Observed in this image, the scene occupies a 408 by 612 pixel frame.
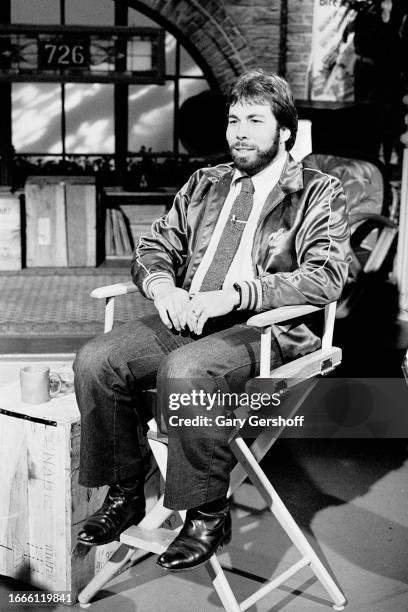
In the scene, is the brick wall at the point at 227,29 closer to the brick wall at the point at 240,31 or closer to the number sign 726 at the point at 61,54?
the brick wall at the point at 240,31

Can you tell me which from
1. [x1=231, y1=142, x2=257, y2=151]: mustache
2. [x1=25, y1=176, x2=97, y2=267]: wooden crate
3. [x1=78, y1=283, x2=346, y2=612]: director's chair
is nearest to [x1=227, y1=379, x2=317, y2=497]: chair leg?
[x1=78, y1=283, x2=346, y2=612]: director's chair

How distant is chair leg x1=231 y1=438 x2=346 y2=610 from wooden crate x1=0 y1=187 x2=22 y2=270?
4.69 m

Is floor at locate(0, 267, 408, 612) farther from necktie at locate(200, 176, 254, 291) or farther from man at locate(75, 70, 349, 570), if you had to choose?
necktie at locate(200, 176, 254, 291)

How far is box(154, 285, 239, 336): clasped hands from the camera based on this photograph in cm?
256

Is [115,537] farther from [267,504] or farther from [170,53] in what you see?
[170,53]

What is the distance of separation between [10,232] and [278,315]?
4847 millimetres

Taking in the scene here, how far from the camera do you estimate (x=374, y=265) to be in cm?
531

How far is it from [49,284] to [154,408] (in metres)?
4.14

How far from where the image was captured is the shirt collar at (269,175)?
2.82 metres

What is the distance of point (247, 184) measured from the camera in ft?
9.34

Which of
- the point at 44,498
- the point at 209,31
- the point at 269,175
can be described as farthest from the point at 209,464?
the point at 209,31

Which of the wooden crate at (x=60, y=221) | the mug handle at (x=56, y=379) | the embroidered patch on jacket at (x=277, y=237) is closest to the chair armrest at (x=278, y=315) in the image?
the embroidered patch on jacket at (x=277, y=237)

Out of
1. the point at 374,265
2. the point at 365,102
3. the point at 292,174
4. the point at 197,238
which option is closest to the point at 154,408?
the point at 197,238

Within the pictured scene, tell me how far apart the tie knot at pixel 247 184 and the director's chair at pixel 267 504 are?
462 millimetres
